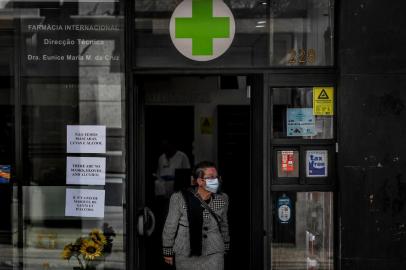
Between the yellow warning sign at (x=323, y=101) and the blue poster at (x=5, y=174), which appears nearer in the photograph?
the yellow warning sign at (x=323, y=101)

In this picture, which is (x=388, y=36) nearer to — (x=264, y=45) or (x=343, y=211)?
(x=264, y=45)

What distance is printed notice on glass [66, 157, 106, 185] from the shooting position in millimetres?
6363

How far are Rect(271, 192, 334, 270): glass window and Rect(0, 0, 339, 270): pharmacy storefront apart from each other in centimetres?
1

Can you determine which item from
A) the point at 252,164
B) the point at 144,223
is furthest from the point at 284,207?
the point at 144,223

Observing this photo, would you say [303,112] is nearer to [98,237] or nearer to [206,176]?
[206,176]

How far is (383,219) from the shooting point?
19.7 ft

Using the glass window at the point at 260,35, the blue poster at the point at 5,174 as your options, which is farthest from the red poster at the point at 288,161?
the blue poster at the point at 5,174

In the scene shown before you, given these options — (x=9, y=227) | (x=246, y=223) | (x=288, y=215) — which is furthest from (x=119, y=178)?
(x=246, y=223)

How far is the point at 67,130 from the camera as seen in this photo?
639 cm

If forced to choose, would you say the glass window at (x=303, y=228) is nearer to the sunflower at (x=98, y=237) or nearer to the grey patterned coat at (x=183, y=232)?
the grey patterned coat at (x=183, y=232)

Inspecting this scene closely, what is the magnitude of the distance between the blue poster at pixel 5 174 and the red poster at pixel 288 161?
115 inches

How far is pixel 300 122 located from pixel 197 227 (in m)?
1.53

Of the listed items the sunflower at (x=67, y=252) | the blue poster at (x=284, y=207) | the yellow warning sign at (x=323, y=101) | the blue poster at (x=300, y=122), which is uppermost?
the yellow warning sign at (x=323, y=101)

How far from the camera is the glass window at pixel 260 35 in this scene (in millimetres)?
6254
